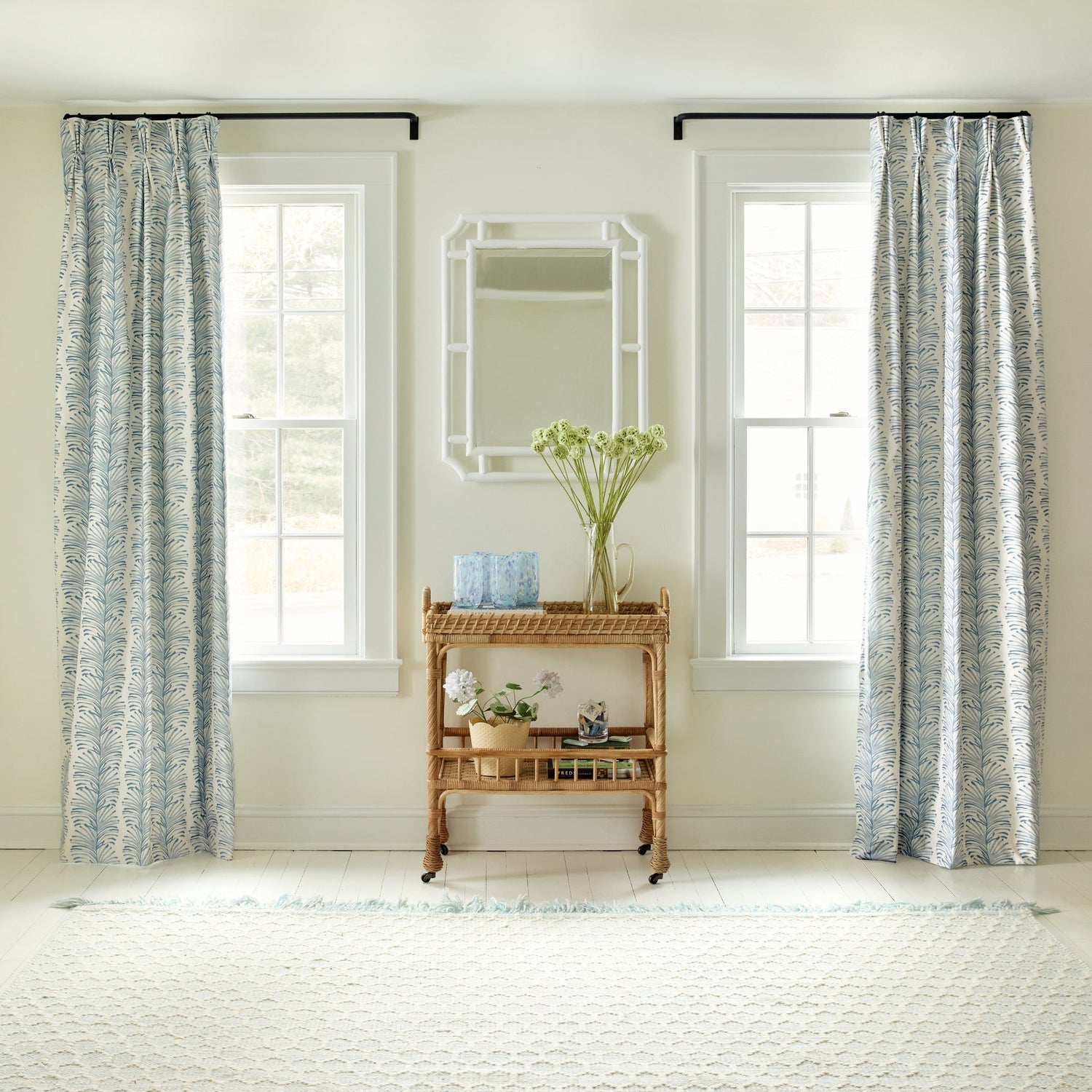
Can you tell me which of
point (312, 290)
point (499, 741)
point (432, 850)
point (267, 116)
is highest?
point (267, 116)

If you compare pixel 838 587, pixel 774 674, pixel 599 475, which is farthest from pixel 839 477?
pixel 599 475

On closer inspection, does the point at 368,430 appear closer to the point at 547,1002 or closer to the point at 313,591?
the point at 313,591

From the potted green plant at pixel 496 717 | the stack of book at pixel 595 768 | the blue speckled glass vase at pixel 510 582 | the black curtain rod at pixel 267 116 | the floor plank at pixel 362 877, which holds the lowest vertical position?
the floor plank at pixel 362 877

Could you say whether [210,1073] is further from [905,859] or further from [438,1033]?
[905,859]

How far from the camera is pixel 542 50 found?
2844 mm

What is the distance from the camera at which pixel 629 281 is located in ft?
10.9

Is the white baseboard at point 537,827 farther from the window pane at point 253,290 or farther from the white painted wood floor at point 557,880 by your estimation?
the window pane at point 253,290

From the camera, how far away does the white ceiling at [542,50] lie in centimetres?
260

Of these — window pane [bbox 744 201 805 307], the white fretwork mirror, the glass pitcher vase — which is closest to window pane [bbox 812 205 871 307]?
window pane [bbox 744 201 805 307]

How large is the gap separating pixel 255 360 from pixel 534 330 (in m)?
0.98

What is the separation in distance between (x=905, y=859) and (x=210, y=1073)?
2272mm

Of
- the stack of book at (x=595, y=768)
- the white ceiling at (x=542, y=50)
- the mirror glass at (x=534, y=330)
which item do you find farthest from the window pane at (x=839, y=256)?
the stack of book at (x=595, y=768)

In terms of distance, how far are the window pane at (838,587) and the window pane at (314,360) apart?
5.83ft

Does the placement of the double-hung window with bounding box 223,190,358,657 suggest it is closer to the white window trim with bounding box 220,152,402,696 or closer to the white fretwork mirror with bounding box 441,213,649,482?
the white window trim with bounding box 220,152,402,696
